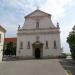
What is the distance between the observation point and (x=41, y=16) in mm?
42906

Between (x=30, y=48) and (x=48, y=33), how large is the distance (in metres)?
5.89

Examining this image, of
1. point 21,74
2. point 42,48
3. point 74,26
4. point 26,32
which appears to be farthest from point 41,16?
point 21,74

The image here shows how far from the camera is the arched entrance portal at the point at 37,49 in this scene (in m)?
40.7

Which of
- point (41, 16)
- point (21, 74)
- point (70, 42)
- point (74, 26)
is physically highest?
point (41, 16)

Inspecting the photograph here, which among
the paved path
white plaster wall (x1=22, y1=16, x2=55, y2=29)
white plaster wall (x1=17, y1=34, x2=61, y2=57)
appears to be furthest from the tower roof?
the paved path

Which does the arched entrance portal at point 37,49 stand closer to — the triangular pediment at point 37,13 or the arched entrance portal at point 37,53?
the arched entrance portal at point 37,53

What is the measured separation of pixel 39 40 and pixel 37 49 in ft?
8.02

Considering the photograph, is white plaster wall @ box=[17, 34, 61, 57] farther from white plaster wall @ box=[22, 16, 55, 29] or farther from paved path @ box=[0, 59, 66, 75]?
paved path @ box=[0, 59, 66, 75]

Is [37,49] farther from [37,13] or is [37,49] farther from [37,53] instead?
[37,13]

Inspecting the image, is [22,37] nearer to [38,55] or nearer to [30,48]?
[30,48]

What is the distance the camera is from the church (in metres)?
40.1

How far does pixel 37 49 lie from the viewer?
1631 inches

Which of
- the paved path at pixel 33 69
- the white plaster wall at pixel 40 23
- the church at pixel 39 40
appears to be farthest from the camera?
the white plaster wall at pixel 40 23

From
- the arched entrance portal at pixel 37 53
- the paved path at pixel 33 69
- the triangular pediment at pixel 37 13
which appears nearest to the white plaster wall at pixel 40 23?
the triangular pediment at pixel 37 13
